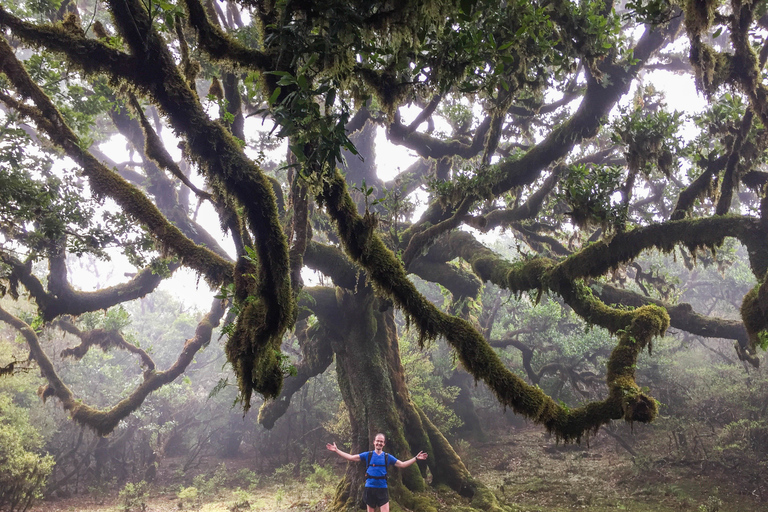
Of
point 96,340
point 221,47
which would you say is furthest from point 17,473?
point 221,47

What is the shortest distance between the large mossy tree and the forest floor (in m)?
2.64

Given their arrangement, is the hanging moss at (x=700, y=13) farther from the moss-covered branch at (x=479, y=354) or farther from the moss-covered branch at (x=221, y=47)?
the moss-covered branch at (x=221, y=47)

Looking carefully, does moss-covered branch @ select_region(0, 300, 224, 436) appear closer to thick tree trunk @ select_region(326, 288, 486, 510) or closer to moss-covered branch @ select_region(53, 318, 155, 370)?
moss-covered branch @ select_region(53, 318, 155, 370)

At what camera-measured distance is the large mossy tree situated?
160 inches

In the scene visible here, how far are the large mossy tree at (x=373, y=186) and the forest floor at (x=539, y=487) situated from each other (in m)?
2.64

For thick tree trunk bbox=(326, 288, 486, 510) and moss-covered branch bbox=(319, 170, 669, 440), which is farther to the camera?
thick tree trunk bbox=(326, 288, 486, 510)

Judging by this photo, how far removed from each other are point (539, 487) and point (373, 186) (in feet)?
32.4

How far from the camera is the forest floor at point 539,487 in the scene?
379 inches

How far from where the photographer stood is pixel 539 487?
1129cm

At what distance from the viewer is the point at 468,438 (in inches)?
704

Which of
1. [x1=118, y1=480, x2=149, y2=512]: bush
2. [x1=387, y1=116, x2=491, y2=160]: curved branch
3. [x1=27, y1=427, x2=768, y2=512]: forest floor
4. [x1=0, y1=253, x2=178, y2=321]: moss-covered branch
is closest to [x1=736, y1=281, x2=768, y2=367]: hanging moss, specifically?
[x1=27, y1=427, x2=768, y2=512]: forest floor

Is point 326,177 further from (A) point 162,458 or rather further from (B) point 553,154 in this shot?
(A) point 162,458

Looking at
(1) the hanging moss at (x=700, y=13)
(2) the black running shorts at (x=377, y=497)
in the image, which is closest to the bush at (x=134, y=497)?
(2) the black running shorts at (x=377, y=497)

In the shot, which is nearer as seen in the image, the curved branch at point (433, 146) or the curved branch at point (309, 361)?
the curved branch at point (433, 146)
